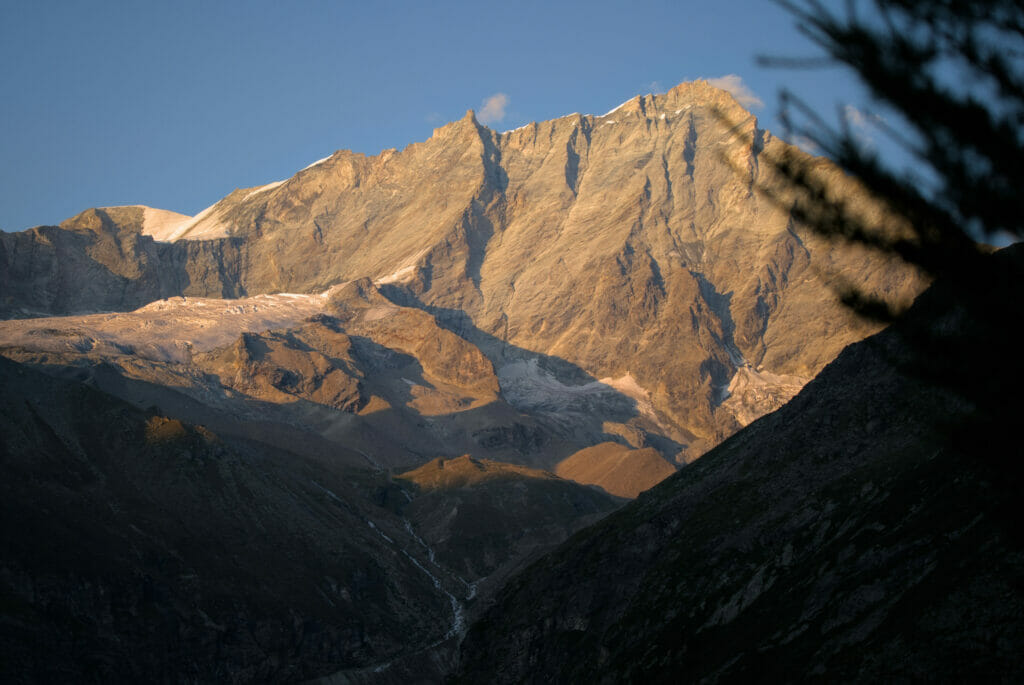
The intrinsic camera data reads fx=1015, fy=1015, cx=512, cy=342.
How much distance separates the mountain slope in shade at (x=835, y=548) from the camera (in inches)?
485

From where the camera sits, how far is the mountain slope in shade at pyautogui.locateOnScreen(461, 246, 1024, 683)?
12328 millimetres

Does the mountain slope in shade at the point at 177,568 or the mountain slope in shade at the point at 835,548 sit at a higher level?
the mountain slope in shade at the point at 177,568

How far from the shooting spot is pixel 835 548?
62250 mm

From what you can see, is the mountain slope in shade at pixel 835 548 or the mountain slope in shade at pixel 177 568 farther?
the mountain slope in shade at pixel 177 568

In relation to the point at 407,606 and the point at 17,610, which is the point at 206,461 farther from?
the point at 17,610

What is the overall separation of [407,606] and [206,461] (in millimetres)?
40410

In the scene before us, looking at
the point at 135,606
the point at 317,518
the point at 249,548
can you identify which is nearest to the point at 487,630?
the point at 135,606

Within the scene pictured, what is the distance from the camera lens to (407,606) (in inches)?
6275

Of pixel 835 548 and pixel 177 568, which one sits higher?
pixel 177 568

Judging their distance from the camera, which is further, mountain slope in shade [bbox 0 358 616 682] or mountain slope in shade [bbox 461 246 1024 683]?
mountain slope in shade [bbox 0 358 616 682]

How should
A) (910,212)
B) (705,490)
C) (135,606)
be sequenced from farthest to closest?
(135,606)
(705,490)
(910,212)

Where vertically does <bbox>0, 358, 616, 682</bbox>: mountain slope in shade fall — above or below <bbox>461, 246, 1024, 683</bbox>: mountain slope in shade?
above

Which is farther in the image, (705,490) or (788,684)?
(705,490)

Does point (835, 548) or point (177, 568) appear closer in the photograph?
point (835, 548)
